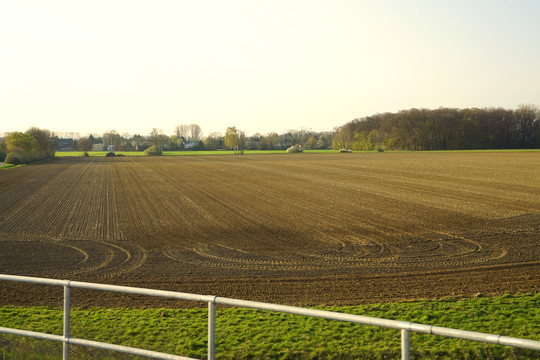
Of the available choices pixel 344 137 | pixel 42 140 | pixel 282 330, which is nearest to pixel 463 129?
pixel 344 137

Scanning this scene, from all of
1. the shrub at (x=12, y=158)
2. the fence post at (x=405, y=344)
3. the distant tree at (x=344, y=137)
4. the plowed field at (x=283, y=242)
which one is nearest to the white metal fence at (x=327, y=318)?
the fence post at (x=405, y=344)

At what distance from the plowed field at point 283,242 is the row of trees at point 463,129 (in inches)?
4260

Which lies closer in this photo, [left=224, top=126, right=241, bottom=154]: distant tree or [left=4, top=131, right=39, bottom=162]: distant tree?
[left=4, top=131, right=39, bottom=162]: distant tree

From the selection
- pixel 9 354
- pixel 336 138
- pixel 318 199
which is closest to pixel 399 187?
pixel 318 199

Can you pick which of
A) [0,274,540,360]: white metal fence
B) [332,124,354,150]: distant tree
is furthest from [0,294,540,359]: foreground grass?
[332,124,354,150]: distant tree

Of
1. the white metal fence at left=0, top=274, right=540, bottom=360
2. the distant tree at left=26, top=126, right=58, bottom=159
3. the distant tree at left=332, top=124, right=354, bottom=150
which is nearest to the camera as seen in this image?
the white metal fence at left=0, top=274, right=540, bottom=360

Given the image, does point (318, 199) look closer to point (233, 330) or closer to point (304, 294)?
point (304, 294)

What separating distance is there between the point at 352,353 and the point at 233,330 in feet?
6.84

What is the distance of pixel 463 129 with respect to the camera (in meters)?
138

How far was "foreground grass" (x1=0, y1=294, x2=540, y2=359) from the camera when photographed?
742cm

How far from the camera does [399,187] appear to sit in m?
37.0

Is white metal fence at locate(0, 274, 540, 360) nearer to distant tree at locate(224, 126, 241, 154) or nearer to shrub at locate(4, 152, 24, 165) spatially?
shrub at locate(4, 152, 24, 165)

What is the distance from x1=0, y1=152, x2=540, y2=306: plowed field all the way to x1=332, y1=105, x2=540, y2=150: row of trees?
355 feet

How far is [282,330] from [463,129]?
140 m
